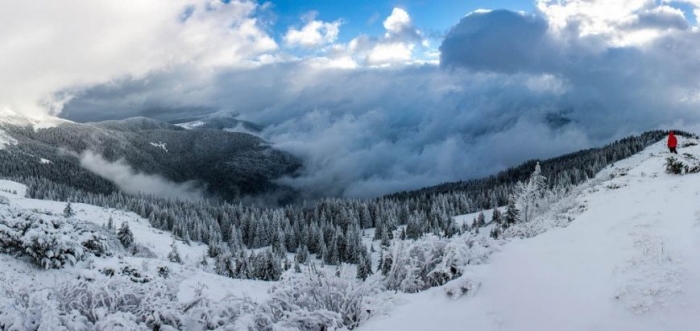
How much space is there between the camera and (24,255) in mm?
30969

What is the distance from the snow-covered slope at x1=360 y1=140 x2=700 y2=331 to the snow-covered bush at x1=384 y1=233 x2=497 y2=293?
521 millimetres

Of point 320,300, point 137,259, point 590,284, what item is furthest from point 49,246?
point 590,284

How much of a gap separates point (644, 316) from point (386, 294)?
17.1 ft

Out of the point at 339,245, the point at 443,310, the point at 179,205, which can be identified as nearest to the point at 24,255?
the point at 443,310

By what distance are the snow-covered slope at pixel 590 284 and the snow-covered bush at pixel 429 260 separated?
521 millimetres

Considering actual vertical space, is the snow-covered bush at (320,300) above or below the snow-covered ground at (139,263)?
above

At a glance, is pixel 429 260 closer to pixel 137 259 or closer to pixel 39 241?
pixel 39 241

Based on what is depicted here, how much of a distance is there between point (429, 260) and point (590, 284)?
4.43 meters

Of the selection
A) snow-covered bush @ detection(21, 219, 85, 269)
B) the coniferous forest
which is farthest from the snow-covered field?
the coniferous forest

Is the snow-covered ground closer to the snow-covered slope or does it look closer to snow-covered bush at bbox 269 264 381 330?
snow-covered bush at bbox 269 264 381 330

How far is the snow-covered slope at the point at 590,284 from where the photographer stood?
7391 millimetres

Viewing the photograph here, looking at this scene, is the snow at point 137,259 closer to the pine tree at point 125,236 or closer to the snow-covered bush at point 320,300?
the pine tree at point 125,236

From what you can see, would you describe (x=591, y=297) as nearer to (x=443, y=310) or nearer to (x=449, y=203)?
(x=443, y=310)

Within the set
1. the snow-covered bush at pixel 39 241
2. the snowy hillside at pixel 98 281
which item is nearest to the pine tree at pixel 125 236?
the snowy hillside at pixel 98 281
